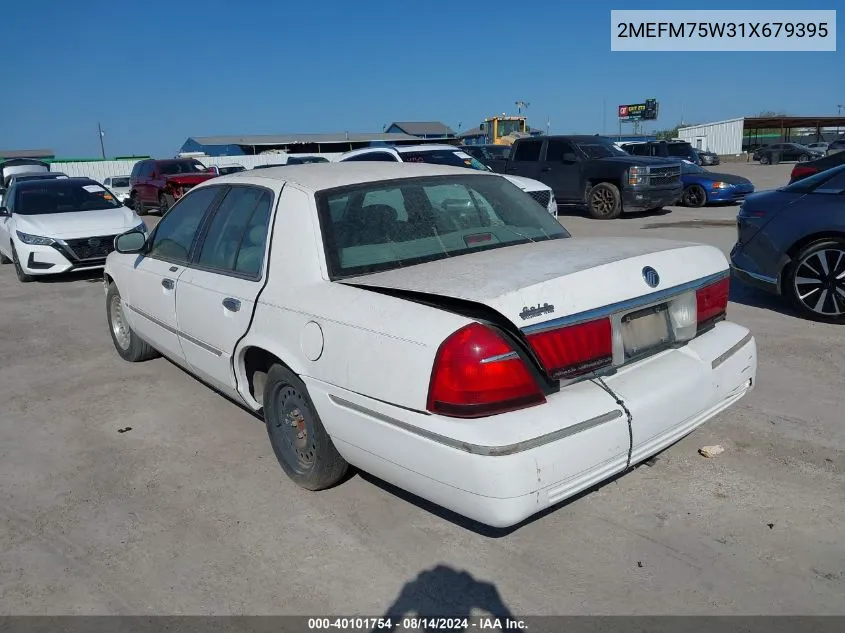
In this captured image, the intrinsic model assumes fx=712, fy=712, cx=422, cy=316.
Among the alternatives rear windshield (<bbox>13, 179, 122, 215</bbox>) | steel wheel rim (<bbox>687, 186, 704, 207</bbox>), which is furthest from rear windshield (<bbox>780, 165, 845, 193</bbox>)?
steel wheel rim (<bbox>687, 186, 704, 207</bbox>)

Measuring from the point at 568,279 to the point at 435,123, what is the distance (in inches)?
3050

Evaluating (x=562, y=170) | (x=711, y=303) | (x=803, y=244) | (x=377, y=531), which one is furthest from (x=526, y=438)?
(x=562, y=170)

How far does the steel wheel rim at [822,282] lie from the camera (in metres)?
6.02

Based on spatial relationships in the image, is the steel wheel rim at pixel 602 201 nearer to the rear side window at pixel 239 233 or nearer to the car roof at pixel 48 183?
the car roof at pixel 48 183

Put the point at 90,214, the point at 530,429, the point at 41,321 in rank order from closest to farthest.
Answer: the point at 530,429 → the point at 41,321 → the point at 90,214

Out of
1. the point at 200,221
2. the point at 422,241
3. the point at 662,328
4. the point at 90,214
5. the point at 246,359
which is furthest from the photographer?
the point at 90,214

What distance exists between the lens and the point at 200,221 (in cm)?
443

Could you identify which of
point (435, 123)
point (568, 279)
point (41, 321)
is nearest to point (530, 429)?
point (568, 279)

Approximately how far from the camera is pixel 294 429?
12.0 ft

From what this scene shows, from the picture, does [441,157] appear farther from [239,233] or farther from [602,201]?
[239,233]

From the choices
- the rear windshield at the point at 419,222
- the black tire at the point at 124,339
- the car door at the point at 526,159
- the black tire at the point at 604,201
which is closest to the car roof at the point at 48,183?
the black tire at the point at 124,339

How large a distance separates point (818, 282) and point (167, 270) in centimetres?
531

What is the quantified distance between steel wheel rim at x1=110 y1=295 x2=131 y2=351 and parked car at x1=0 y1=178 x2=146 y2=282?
3.99 metres

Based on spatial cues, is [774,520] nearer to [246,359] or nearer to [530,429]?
[530,429]
